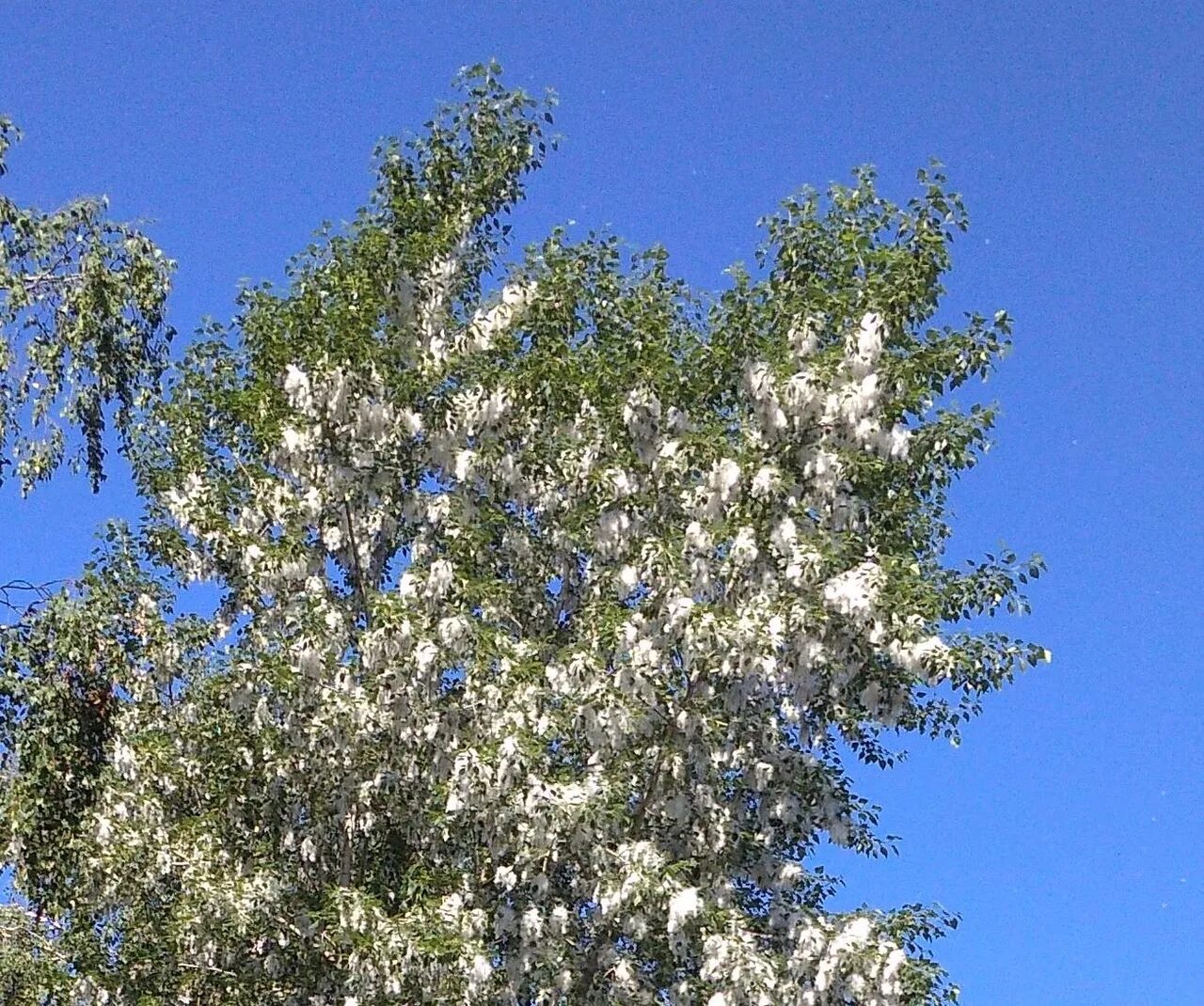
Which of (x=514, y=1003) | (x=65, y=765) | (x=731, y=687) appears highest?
(x=731, y=687)

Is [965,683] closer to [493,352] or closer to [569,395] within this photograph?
[569,395]

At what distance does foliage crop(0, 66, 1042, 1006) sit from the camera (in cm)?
1544

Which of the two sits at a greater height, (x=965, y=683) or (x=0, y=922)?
(x=965, y=683)

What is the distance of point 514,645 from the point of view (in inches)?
637

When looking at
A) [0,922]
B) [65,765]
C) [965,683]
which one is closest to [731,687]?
[965,683]

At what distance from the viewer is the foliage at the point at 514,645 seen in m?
15.4

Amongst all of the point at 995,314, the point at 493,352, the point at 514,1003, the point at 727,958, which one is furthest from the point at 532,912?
the point at 995,314

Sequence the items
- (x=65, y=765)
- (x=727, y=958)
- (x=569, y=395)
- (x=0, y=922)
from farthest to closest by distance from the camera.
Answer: (x=0, y=922) < (x=569, y=395) < (x=65, y=765) < (x=727, y=958)

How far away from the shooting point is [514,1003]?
1577 cm

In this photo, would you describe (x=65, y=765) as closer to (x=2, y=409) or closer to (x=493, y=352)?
(x=2, y=409)

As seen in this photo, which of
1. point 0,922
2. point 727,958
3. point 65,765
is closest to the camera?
point 727,958

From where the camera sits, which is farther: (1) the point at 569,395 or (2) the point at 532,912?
(1) the point at 569,395

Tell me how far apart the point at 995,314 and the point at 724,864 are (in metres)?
6.28

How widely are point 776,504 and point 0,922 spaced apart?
10951mm
